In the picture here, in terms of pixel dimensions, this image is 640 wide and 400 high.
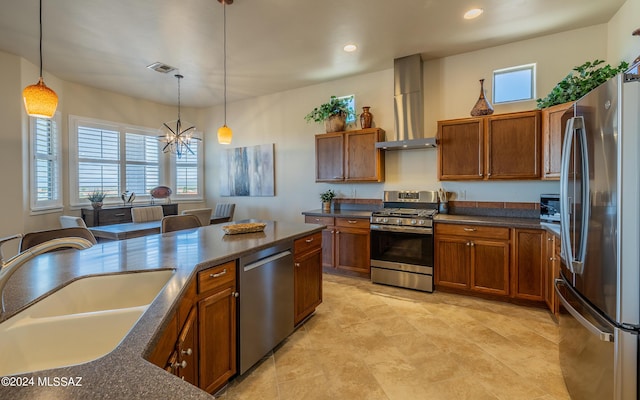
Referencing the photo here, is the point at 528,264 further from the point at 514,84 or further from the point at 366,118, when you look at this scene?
the point at 366,118

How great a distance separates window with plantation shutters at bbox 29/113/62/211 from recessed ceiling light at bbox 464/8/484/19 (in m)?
5.68

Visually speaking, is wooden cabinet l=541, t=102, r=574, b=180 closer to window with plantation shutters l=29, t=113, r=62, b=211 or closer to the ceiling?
the ceiling

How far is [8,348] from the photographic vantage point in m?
0.98

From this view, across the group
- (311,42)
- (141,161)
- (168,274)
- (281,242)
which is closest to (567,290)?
(281,242)

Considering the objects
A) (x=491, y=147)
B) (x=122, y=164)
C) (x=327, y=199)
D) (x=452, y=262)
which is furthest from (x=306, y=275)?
(x=122, y=164)

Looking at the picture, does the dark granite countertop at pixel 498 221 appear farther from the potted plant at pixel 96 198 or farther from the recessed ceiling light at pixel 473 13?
the potted plant at pixel 96 198

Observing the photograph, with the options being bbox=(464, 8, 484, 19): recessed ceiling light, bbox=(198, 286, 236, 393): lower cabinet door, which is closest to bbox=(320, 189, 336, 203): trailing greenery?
bbox=(464, 8, 484, 19): recessed ceiling light

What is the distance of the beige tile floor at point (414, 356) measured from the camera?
75.8 inches

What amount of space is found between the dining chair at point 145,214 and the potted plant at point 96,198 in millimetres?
854

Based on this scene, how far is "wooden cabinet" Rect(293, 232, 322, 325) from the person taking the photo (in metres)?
2.59

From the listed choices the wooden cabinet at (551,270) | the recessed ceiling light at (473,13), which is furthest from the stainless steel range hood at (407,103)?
the wooden cabinet at (551,270)

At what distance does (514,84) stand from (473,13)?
3.97 ft

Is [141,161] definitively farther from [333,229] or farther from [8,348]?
[8,348]

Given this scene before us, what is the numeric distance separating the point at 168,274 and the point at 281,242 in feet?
3.01
